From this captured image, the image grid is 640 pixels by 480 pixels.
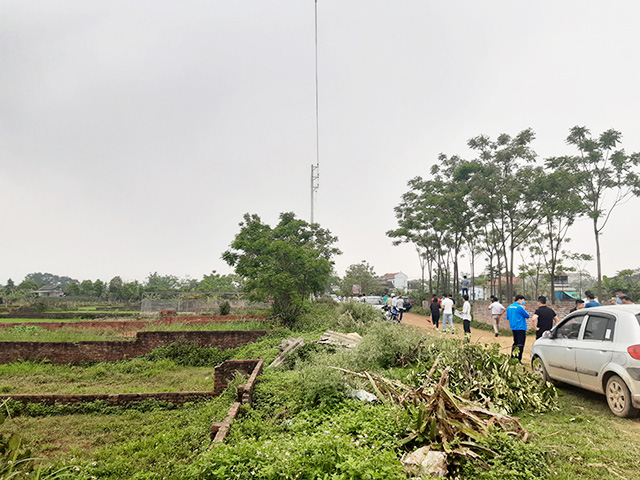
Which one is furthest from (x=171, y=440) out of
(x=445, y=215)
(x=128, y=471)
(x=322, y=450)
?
(x=445, y=215)

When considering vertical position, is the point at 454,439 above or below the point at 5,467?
below

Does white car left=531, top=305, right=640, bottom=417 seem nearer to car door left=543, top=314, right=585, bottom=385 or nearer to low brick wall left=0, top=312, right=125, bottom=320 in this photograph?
car door left=543, top=314, right=585, bottom=385

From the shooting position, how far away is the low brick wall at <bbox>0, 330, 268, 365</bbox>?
488 inches

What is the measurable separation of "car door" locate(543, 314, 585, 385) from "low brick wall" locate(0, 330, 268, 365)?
31.6 ft

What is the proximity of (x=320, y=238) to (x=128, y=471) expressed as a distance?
98.9 feet

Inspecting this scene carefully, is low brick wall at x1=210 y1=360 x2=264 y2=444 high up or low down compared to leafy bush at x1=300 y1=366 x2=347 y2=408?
down

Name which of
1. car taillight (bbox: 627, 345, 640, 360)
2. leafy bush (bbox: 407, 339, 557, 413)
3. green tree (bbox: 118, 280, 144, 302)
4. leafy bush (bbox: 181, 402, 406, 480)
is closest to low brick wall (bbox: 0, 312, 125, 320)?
green tree (bbox: 118, 280, 144, 302)

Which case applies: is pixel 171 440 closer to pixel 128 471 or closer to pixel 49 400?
pixel 128 471

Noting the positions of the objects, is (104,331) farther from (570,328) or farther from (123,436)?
(570,328)

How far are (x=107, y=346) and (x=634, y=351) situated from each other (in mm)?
13914

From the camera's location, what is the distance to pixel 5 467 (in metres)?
2.22

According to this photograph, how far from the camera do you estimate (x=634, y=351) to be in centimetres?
504

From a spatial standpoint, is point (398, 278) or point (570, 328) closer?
point (570, 328)

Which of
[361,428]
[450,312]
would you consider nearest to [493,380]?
[361,428]
